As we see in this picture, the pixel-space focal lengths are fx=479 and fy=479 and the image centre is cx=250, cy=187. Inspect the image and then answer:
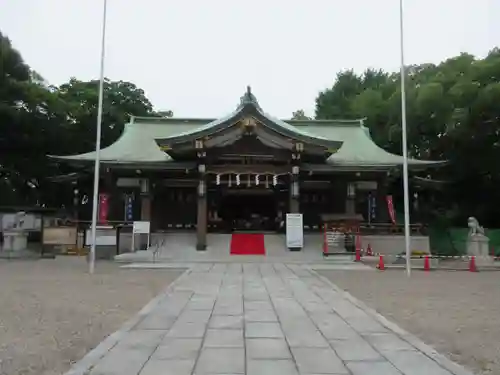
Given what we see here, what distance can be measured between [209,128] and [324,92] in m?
39.6

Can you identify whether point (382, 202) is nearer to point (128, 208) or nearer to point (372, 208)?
point (372, 208)

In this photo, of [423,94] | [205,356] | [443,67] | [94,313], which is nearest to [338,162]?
[423,94]

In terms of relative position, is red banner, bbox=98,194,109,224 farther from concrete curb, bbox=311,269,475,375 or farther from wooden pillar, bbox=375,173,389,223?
concrete curb, bbox=311,269,475,375

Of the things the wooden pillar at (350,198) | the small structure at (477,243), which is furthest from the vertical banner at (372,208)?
the small structure at (477,243)

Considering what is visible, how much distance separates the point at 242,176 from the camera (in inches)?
902

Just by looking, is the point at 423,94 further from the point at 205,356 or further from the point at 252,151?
the point at 205,356

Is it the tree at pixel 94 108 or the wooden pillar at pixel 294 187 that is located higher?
the tree at pixel 94 108

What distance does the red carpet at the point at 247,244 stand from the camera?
20797mm

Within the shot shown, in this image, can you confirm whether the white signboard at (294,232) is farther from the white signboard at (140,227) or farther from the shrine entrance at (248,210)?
the white signboard at (140,227)

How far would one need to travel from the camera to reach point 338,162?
77.2 ft

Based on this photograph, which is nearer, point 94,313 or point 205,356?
point 205,356

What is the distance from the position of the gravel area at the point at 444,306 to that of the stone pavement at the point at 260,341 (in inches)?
14.8

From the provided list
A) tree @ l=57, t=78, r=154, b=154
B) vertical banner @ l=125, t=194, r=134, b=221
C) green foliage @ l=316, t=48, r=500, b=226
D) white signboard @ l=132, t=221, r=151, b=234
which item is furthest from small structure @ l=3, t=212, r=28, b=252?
green foliage @ l=316, t=48, r=500, b=226

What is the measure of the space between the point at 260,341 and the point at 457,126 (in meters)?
22.7
